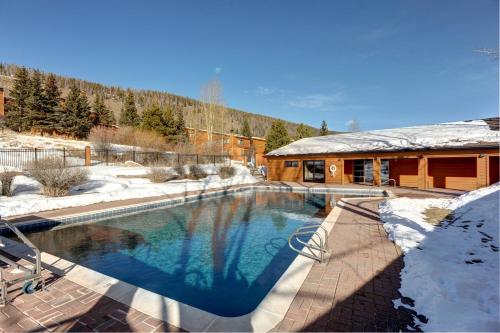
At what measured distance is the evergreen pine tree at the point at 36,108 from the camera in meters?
26.4

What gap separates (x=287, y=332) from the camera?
8.53 ft

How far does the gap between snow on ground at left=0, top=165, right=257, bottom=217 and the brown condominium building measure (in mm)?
4388

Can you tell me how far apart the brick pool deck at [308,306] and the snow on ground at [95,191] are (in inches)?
231

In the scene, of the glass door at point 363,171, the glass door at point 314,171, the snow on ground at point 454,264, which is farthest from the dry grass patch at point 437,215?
the glass door at point 314,171

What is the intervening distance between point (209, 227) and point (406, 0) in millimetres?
12731

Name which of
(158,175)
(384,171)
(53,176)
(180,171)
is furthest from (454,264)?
(180,171)

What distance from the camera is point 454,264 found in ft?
13.7

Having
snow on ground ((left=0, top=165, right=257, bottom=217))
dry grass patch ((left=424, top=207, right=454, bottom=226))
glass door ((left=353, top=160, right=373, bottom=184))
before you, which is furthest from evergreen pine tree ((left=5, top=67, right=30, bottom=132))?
dry grass patch ((left=424, top=207, right=454, bottom=226))

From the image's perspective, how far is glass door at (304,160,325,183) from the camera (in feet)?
63.7

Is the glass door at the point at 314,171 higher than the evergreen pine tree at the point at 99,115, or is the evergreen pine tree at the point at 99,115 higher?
the evergreen pine tree at the point at 99,115

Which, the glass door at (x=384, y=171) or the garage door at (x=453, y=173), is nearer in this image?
the garage door at (x=453, y=173)

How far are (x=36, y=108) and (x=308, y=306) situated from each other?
33.9 metres

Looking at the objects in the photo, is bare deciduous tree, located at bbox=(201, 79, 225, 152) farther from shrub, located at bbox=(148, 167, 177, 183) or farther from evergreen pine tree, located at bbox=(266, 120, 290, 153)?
shrub, located at bbox=(148, 167, 177, 183)

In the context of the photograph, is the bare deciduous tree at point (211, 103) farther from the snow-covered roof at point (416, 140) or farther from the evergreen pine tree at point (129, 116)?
the snow-covered roof at point (416, 140)
